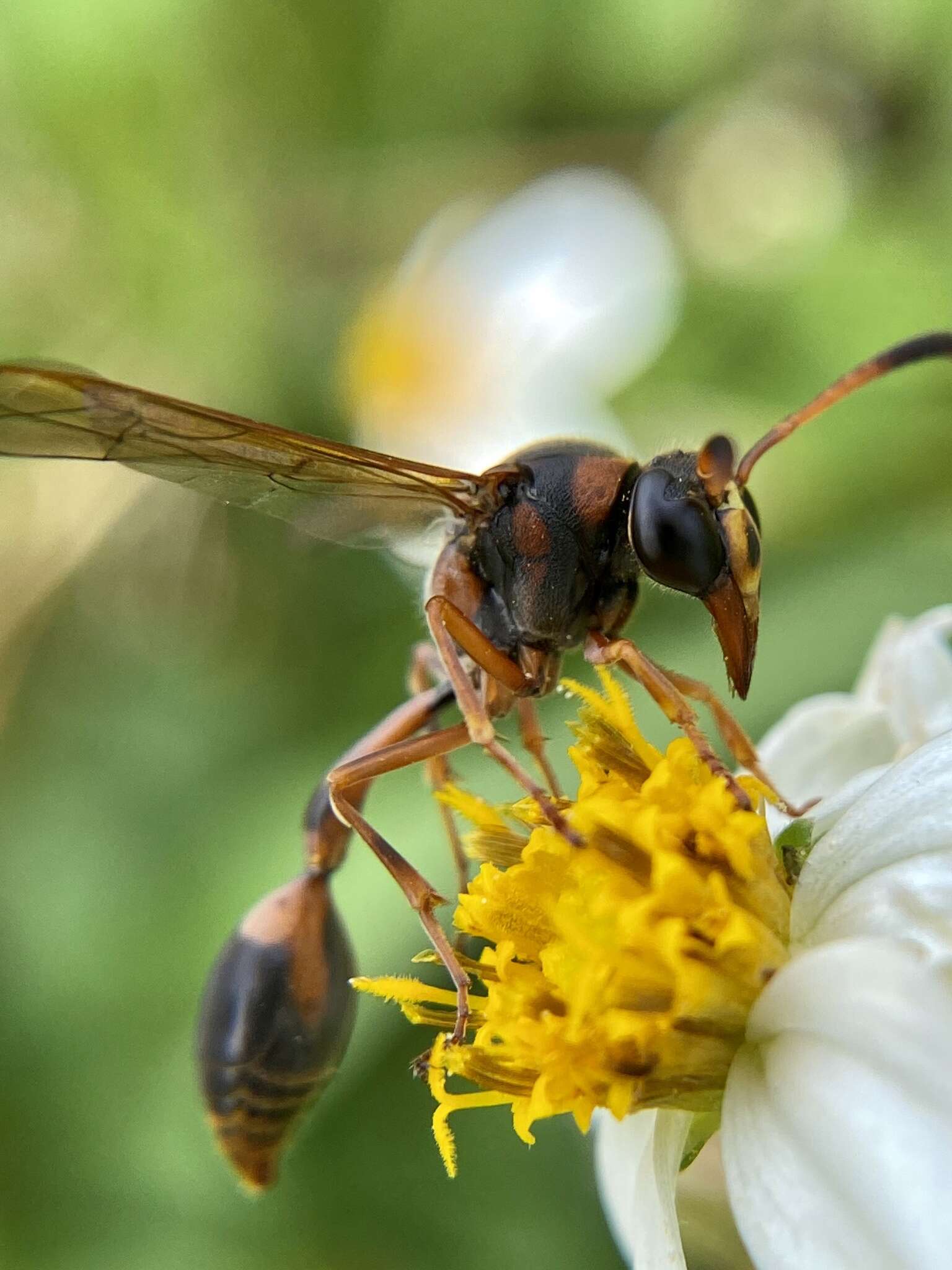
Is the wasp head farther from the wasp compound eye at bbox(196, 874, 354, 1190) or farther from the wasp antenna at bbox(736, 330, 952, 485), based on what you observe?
the wasp compound eye at bbox(196, 874, 354, 1190)

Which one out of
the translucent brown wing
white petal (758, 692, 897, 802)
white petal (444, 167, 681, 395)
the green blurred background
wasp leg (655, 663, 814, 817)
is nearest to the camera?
the translucent brown wing

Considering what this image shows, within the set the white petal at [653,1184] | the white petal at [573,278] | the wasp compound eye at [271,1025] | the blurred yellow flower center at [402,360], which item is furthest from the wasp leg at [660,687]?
the blurred yellow flower center at [402,360]

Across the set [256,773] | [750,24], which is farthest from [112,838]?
[750,24]

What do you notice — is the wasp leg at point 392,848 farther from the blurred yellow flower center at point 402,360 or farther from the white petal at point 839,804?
the blurred yellow flower center at point 402,360

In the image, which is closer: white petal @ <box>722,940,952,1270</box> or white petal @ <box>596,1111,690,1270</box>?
white petal @ <box>722,940,952,1270</box>

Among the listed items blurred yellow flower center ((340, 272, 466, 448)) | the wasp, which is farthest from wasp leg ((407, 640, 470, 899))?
blurred yellow flower center ((340, 272, 466, 448))

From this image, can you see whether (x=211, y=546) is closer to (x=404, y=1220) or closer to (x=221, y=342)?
(x=221, y=342)
